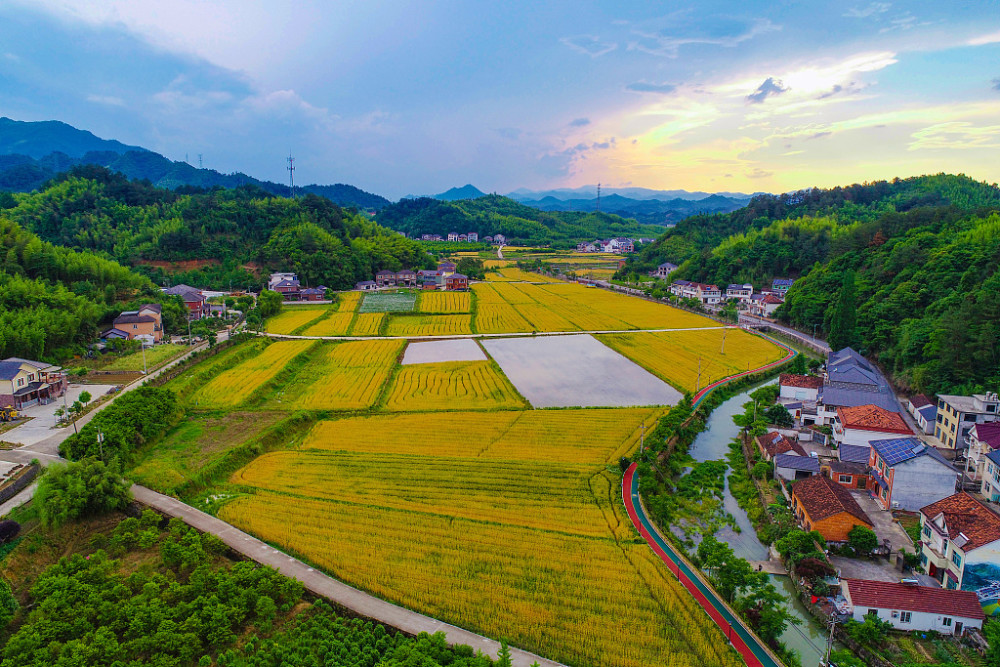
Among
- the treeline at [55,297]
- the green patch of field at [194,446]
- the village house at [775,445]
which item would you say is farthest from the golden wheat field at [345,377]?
the village house at [775,445]

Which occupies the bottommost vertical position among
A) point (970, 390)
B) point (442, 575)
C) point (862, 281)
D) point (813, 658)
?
point (813, 658)

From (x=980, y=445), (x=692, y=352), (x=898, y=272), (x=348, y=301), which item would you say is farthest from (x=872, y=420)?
(x=348, y=301)

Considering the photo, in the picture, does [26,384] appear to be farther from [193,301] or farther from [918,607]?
[918,607]

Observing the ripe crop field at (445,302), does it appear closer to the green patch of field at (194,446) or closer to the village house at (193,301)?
the village house at (193,301)

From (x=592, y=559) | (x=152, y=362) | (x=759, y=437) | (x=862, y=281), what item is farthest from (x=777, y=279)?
(x=152, y=362)

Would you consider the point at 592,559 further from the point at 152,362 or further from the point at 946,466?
the point at 152,362

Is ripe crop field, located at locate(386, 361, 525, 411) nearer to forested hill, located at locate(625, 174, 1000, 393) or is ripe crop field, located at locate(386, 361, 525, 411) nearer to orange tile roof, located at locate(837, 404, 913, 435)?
orange tile roof, located at locate(837, 404, 913, 435)
